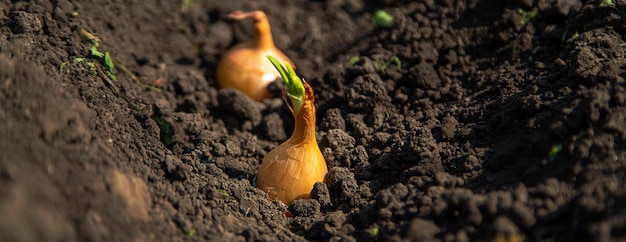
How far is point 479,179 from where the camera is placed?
111 inches

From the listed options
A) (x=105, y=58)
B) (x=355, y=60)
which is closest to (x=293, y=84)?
(x=355, y=60)

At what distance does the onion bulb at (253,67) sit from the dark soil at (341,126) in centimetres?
14

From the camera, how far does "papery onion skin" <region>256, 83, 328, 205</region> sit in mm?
3135

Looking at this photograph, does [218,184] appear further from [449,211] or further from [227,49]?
[227,49]

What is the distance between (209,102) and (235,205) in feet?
4.16

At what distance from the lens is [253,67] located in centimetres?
418

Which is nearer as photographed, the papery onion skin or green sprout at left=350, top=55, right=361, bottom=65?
the papery onion skin

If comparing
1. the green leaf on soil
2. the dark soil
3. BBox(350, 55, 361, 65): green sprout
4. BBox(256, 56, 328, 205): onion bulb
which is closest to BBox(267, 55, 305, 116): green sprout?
BBox(256, 56, 328, 205): onion bulb

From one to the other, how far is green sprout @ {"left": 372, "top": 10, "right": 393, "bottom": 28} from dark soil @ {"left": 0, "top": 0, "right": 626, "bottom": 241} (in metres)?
0.11

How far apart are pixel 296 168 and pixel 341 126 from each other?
639 millimetres

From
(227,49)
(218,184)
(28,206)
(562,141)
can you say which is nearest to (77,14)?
(227,49)

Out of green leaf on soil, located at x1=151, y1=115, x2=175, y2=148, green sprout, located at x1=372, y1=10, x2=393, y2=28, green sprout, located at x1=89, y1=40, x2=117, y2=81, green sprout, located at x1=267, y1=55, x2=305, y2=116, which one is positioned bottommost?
green leaf on soil, located at x1=151, y1=115, x2=175, y2=148

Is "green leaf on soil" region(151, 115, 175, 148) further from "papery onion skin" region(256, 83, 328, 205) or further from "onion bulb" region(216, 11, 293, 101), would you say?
"onion bulb" region(216, 11, 293, 101)

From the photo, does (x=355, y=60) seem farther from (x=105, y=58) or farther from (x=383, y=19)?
(x=105, y=58)
